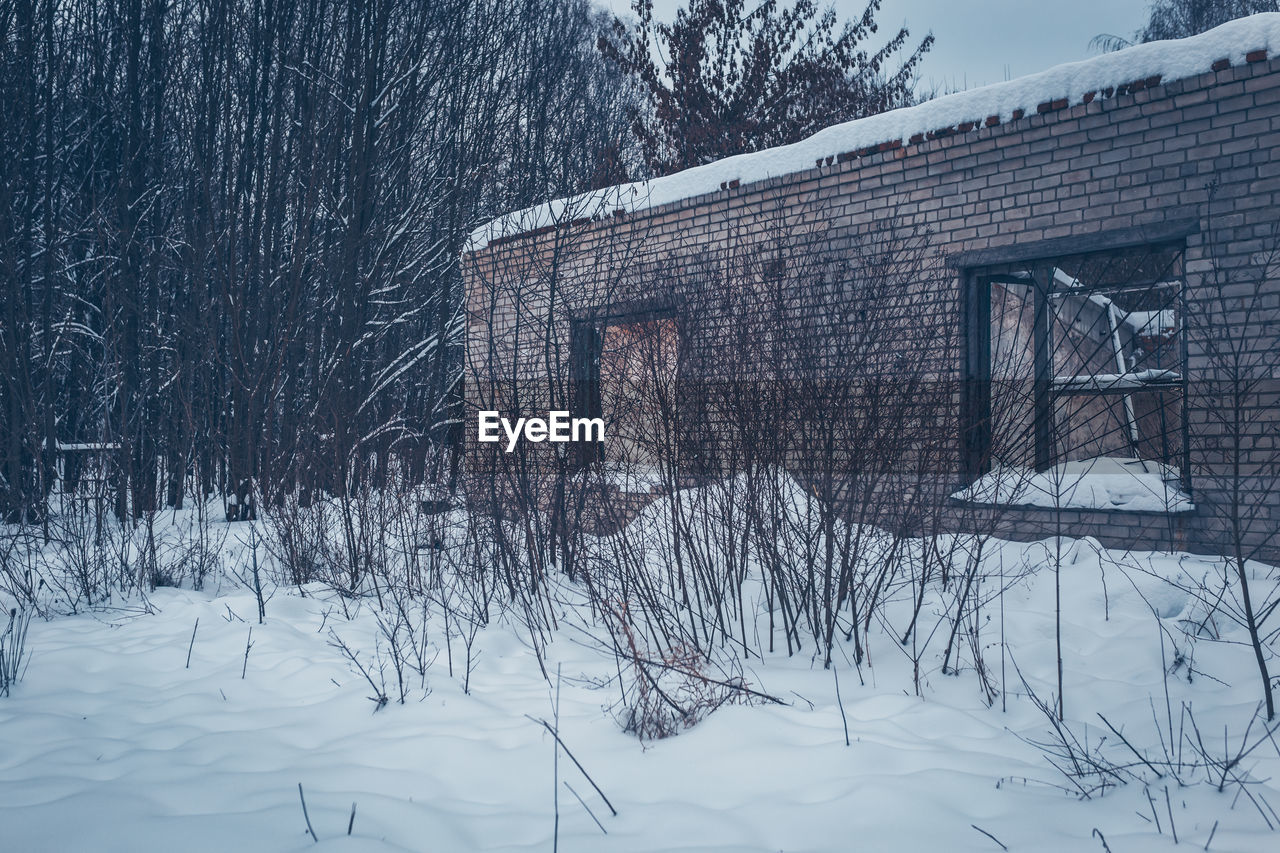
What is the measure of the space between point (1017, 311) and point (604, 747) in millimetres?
4534

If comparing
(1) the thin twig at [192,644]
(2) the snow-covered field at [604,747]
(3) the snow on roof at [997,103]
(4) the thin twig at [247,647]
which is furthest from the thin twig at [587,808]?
(3) the snow on roof at [997,103]

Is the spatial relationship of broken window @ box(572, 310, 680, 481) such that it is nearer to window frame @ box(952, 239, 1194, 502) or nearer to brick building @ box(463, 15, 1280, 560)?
brick building @ box(463, 15, 1280, 560)

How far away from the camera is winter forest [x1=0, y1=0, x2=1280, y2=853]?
239 cm

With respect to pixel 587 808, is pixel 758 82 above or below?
above

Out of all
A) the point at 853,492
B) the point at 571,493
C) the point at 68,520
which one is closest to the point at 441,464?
the point at 571,493

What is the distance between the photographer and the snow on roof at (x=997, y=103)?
14.5 feet

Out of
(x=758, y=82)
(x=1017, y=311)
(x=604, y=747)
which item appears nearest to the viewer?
(x=604, y=747)

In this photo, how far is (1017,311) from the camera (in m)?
5.62

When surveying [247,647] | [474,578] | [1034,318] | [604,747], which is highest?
[1034,318]

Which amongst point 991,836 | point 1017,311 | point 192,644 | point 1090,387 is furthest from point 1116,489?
point 192,644

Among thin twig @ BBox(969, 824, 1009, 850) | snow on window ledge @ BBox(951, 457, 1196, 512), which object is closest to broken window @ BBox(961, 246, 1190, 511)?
snow on window ledge @ BBox(951, 457, 1196, 512)

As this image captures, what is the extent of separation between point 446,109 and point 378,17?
1.86m

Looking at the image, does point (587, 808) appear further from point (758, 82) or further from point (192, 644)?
point (758, 82)

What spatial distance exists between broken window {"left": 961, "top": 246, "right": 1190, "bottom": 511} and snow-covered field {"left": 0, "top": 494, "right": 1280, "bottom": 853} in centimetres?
66
